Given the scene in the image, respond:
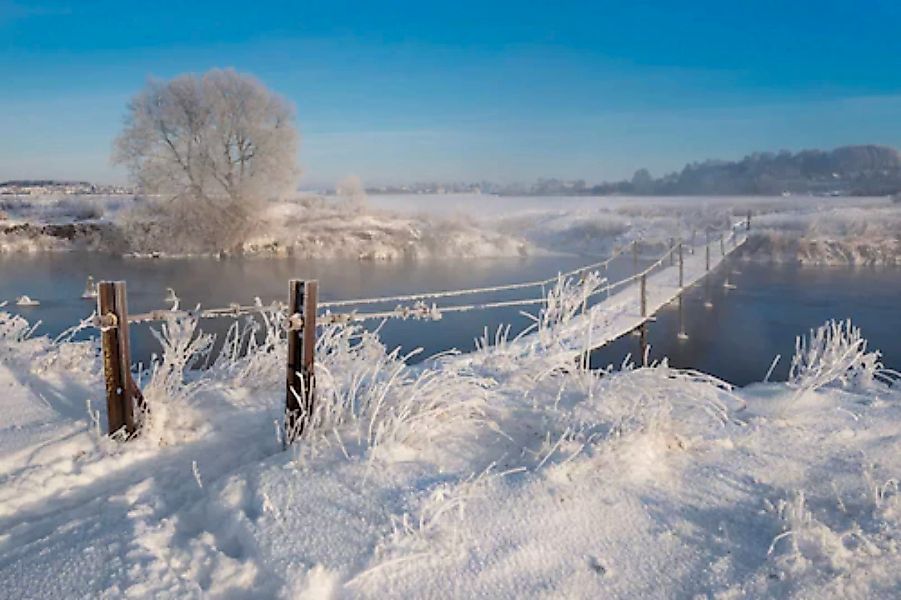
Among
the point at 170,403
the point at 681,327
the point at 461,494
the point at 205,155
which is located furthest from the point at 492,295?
the point at 205,155

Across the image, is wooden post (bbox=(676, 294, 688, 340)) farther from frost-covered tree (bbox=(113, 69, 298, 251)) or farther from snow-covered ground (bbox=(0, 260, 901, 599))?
frost-covered tree (bbox=(113, 69, 298, 251))

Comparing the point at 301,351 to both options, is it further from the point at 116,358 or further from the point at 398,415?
the point at 116,358

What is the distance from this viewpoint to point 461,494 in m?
2.34

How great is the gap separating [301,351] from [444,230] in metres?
20.6

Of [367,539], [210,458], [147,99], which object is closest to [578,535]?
[367,539]

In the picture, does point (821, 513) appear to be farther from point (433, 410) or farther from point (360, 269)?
point (360, 269)

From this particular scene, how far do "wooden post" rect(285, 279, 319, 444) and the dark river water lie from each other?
17.6 feet

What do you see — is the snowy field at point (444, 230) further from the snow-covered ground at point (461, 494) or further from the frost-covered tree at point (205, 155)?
the snow-covered ground at point (461, 494)

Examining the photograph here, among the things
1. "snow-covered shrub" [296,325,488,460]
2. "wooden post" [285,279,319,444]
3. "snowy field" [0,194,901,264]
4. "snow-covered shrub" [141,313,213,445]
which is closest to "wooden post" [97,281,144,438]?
"snow-covered shrub" [141,313,213,445]

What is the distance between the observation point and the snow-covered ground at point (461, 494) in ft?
6.71

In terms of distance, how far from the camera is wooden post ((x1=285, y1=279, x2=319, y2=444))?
10.0 ft

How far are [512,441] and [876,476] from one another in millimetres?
1497

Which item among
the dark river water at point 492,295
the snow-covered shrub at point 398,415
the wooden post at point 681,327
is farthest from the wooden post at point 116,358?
the wooden post at point 681,327

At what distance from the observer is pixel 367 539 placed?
2.18 metres
